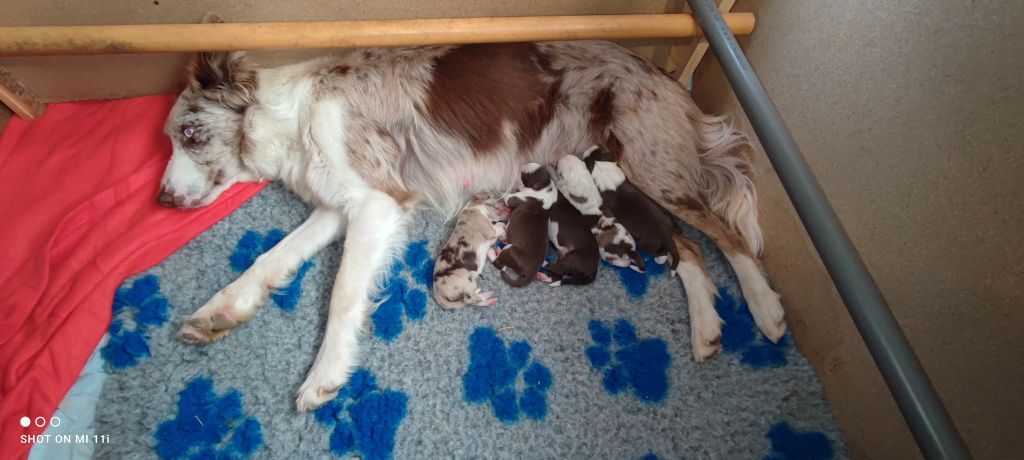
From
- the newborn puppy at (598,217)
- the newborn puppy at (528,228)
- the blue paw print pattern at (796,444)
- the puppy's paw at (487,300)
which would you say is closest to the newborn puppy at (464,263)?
the puppy's paw at (487,300)

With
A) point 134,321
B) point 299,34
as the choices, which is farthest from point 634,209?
point 134,321

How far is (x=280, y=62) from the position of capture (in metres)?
2.83

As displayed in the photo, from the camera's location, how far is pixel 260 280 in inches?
93.3

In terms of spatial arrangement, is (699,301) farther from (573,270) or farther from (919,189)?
(919,189)

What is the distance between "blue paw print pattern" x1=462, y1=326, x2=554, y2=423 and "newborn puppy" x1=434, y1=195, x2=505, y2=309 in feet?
0.50

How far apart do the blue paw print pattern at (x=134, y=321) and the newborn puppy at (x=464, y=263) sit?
119cm

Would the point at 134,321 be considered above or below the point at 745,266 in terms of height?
below

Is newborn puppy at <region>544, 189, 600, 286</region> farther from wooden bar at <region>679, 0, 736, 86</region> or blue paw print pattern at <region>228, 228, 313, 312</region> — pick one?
blue paw print pattern at <region>228, 228, 313, 312</region>

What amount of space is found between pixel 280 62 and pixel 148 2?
1.96 feet

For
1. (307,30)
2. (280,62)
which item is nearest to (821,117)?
(307,30)

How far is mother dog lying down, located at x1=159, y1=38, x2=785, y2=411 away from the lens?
7.73ft

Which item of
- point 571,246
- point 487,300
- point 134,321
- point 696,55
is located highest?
point 696,55

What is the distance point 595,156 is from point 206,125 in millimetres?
1738

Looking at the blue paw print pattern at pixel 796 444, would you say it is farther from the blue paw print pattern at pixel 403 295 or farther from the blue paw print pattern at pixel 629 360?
the blue paw print pattern at pixel 403 295
